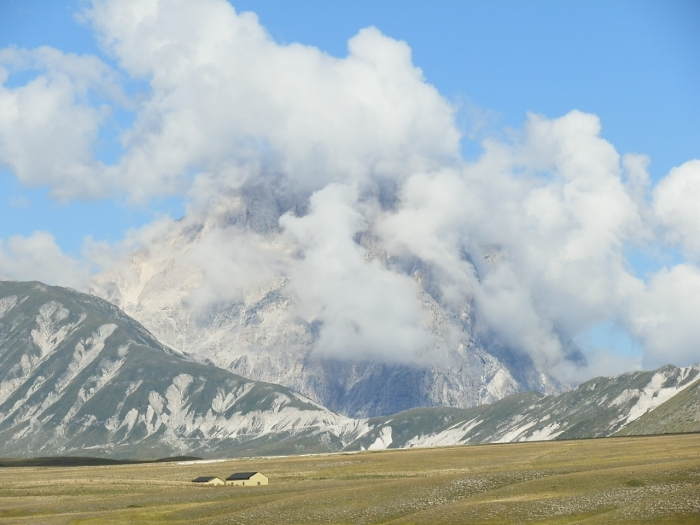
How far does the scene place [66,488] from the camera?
18625 centimetres

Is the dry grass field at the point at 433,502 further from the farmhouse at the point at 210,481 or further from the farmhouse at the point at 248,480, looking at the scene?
the farmhouse at the point at 210,481

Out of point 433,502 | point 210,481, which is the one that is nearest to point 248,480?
point 210,481

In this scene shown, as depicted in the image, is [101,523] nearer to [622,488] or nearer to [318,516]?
[318,516]

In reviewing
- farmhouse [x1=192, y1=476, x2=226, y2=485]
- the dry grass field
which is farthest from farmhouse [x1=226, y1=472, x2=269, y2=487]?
the dry grass field

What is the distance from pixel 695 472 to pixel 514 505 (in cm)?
2576

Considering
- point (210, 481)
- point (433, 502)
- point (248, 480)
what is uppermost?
point (210, 481)

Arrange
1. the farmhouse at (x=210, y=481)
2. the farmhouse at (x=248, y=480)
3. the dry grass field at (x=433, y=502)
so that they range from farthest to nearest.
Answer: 1. the farmhouse at (x=210, y=481)
2. the farmhouse at (x=248, y=480)
3. the dry grass field at (x=433, y=502)

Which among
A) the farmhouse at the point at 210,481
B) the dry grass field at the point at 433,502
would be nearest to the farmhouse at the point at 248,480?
the farmhouse at the point at 210,481

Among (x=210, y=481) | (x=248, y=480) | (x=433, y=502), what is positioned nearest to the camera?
(x=433, y=502)

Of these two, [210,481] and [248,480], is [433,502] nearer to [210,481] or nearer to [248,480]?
Answer: [248,480]

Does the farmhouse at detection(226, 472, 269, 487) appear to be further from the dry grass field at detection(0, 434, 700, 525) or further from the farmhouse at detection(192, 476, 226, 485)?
the dry grass field at detection(0, 434, 700, 525)

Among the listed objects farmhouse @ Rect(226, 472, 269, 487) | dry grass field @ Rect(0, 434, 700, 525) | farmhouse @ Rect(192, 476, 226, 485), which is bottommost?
dry grass field @ Rect(0, 434, 700, 525)

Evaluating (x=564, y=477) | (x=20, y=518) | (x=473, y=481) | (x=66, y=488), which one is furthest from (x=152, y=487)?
(x=564, y=477)

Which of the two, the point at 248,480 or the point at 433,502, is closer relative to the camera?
the point at 433,502
